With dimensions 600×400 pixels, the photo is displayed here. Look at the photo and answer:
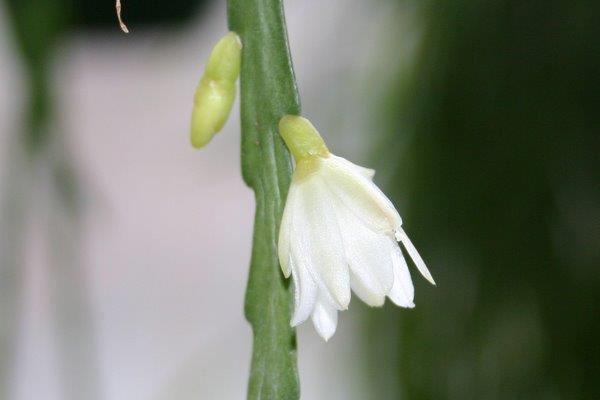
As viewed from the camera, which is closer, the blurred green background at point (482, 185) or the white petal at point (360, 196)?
the white petal at point (360, 196)

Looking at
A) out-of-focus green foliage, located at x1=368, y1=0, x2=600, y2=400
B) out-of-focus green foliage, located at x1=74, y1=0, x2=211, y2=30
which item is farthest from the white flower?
out-of-focus green foliage, located at x1=74, y1=0, x2=211, y2=30

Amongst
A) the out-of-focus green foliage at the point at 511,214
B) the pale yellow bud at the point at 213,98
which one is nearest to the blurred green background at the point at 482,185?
the out-of-focus green foliage at the point at 511,214

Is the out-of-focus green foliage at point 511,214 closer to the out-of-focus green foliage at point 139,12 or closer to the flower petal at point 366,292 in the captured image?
the flower petal at point 366,292

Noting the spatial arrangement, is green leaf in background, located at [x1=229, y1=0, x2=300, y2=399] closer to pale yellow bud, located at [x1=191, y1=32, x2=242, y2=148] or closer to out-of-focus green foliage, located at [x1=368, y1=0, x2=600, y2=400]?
pale yellow bud, located at [x1=191, y1=32, x2=242, y2=148]

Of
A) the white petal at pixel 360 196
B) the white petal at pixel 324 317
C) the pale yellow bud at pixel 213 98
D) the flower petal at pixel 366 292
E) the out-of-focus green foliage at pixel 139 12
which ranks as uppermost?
the out-of-focus green foliage at pixel 139 12

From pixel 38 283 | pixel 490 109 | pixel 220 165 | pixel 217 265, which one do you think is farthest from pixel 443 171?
pixel 38 283

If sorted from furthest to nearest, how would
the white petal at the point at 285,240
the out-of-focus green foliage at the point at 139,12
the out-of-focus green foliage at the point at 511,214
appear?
the out-of-focus green foliage at the point at 139,12
the out-of-focus green foliage at the point at 511,214
the white petal at the point at 285,240

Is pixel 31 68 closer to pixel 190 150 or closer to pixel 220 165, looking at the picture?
pixel 220 165

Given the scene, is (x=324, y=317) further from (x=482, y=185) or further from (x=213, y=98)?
(x=482, y=185)
